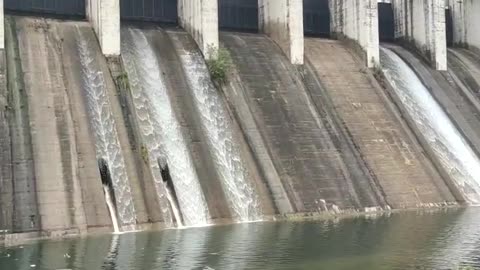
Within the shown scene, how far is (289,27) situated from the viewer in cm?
3092

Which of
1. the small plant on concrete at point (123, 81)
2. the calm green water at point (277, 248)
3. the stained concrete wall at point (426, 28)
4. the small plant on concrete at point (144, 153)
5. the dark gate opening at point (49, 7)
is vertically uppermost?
the dark gate opening at point (49, 7)

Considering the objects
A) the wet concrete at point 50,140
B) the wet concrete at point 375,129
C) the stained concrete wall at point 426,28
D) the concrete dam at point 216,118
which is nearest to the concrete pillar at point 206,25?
the concrete dam at point 216,118

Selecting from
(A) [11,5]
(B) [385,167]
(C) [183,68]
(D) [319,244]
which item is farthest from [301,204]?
(A) [11,5]

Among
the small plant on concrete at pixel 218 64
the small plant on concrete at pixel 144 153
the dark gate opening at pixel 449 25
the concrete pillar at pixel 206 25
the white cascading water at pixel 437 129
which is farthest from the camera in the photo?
the dark gate opening at pixel 449 25

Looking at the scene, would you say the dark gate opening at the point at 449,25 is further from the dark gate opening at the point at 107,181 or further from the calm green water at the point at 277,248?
the dark gate opening at the point at 107,181

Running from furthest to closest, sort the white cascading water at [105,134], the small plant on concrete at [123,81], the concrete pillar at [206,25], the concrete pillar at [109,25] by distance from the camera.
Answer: the concrete pillar at [206,25], the concrete pillar at [109,25], the small plant on concrete at [123,81], the white cascading water at [105,134]

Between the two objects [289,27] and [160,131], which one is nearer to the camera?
[160,131]

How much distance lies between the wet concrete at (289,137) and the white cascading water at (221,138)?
804 millimetres

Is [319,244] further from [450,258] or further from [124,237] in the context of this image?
[124,237]

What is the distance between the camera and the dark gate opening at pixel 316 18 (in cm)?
3756

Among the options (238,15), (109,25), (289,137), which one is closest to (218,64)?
(289,137)

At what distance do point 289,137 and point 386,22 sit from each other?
17990 mm

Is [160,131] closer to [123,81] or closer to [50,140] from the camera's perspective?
[123,81]

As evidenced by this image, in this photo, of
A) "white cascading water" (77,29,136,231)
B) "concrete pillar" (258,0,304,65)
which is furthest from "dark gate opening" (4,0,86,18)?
"concrete pillar" (258,0,304,65)
